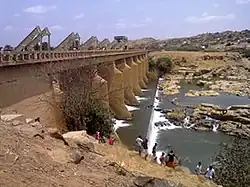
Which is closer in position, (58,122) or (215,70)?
(58,122)

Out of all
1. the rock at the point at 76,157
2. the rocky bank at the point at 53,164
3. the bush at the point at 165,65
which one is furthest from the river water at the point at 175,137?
the bush at the point at 165,65

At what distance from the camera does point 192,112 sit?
44906 millimetres

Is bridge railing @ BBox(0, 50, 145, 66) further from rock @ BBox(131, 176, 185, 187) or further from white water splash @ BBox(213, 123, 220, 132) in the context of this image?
white water splash @ BBox(213, 123, 220, 132)

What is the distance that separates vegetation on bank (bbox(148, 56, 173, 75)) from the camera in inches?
3814

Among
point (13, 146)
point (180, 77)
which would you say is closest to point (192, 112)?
point (13, 146)

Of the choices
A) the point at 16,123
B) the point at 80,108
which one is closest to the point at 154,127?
the point at 80,108

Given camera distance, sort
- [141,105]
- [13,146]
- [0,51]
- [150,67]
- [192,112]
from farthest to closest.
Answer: [150,67], [141,105], [192,112], [0,51], [13,146]

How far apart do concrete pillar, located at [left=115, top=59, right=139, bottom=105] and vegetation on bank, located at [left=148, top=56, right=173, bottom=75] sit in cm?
3213

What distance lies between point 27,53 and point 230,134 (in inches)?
791

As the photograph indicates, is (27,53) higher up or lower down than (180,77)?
higher up

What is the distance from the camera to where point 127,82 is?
5984 centimetres

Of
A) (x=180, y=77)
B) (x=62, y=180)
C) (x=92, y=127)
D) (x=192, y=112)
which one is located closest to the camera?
(x=62, y=180)

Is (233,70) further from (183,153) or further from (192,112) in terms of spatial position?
(183,153)

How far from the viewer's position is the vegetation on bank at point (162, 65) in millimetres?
96875
